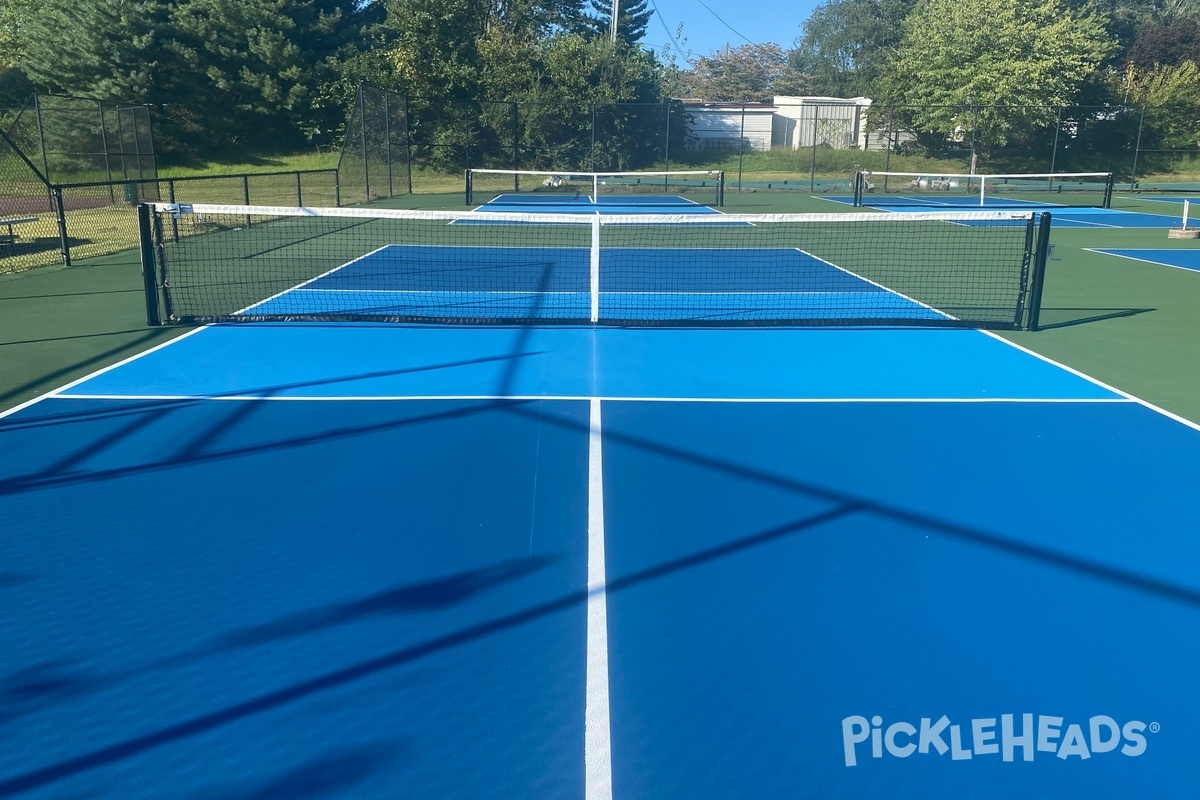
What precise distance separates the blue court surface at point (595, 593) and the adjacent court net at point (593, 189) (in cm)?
2277

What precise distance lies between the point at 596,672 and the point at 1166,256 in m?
17.5

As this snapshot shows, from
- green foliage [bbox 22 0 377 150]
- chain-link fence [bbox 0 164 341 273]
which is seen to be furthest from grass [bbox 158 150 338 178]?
chain-link fence [bbox 0 164 341 273]

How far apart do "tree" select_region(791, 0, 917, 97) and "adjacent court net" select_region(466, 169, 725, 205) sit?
44.1 meters

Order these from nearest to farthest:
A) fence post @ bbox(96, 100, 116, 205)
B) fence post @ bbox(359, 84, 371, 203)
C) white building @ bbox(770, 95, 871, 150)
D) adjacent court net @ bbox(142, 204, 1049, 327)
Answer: adjacent court net @ bbox(142, 204, 1049, 327) < fence post @ bbox(96, 100, 116, 205) < fence post @ bbox(359, 84, 371, 203) < white building @ bbox(770, 95, 871, 150)

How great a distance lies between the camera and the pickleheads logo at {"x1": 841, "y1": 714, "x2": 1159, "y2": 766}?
3.52m

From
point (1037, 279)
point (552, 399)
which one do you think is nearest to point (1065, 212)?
point (1037, 279)

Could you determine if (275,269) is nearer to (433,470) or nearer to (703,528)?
(433,470)

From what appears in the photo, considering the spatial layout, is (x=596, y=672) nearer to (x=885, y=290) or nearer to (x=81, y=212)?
(x=885, y=290)

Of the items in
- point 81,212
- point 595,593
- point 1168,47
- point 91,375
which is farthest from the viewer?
point 1168,47

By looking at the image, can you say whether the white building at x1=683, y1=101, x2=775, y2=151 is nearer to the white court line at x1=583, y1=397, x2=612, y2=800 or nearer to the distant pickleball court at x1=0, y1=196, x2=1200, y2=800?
the distant pickleball court at x1=0, y1=196, x2=1200, y2=800

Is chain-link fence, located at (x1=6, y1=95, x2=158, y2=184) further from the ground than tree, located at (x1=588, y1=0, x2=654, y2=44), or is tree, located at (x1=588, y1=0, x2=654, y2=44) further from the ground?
tree, located at (x1=588, y1=0, x2=654, y2=44)

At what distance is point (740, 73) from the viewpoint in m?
105

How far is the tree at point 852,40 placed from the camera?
78125 mm

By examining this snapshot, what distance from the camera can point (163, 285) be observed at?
10.6m
